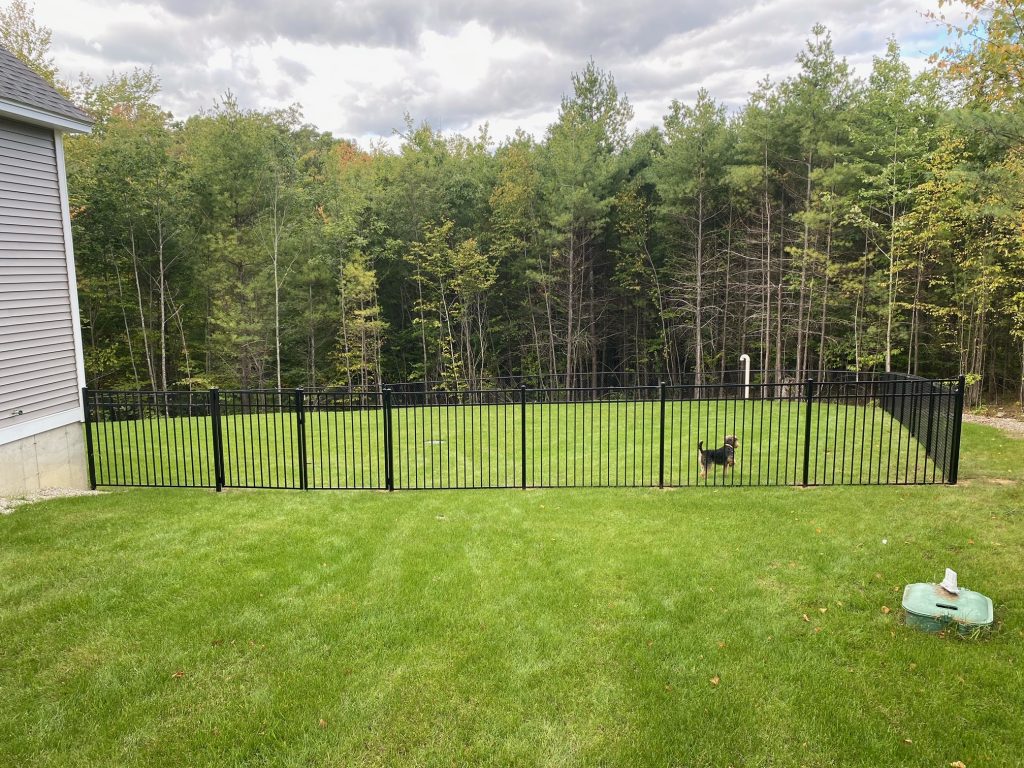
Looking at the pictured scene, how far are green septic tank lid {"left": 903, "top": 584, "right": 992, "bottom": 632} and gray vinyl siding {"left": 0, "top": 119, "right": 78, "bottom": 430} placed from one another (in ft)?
28.8

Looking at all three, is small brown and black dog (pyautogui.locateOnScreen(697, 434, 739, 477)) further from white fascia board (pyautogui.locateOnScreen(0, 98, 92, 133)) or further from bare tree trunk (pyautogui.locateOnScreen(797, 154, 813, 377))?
bare tree trunk (pyautogui.locateOnScreen(797, 154, 813, 377))

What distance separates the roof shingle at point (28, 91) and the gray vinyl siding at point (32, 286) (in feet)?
1.21

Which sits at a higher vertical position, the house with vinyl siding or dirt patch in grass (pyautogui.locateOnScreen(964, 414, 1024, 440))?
the house with vinyl siding

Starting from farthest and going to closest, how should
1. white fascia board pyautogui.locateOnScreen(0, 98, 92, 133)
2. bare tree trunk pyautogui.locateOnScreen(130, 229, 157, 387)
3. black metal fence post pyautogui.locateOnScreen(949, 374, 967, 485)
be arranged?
bare tree trunk pyautogui.locateOnScreen(130, 229, 157, 387)
black metal fence post pyautogui.locateOnScreen(949, 374, 967, 485)
white fascia board pyautogui.locateOnScreen(0, 98, 92, 133)

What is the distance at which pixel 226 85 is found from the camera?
19.3 m

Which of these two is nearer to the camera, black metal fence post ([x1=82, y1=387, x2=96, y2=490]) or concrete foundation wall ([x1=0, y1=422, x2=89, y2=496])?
concrete foundation wall ([x1=0, y1=422, x2=89, y2=496])

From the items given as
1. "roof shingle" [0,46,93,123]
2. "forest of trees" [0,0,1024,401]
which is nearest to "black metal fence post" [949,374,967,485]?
"forest of trees" [0,0,1024,401]

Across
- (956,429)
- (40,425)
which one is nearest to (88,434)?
(40,425)

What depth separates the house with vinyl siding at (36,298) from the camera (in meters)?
6.57

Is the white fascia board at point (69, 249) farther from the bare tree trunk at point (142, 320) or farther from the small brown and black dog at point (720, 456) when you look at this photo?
the bare tree trunk at point (142, 320)

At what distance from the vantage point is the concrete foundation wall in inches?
261

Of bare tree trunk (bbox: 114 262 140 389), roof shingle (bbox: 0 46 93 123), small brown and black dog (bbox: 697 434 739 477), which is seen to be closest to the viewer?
roof shingle (bbox: 0 46 93 123)

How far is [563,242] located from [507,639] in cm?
1926

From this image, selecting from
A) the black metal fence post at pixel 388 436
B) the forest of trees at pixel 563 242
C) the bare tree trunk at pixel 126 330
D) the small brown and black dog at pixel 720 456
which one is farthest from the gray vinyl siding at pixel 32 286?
the bare tree trunk at pixel 126 330
